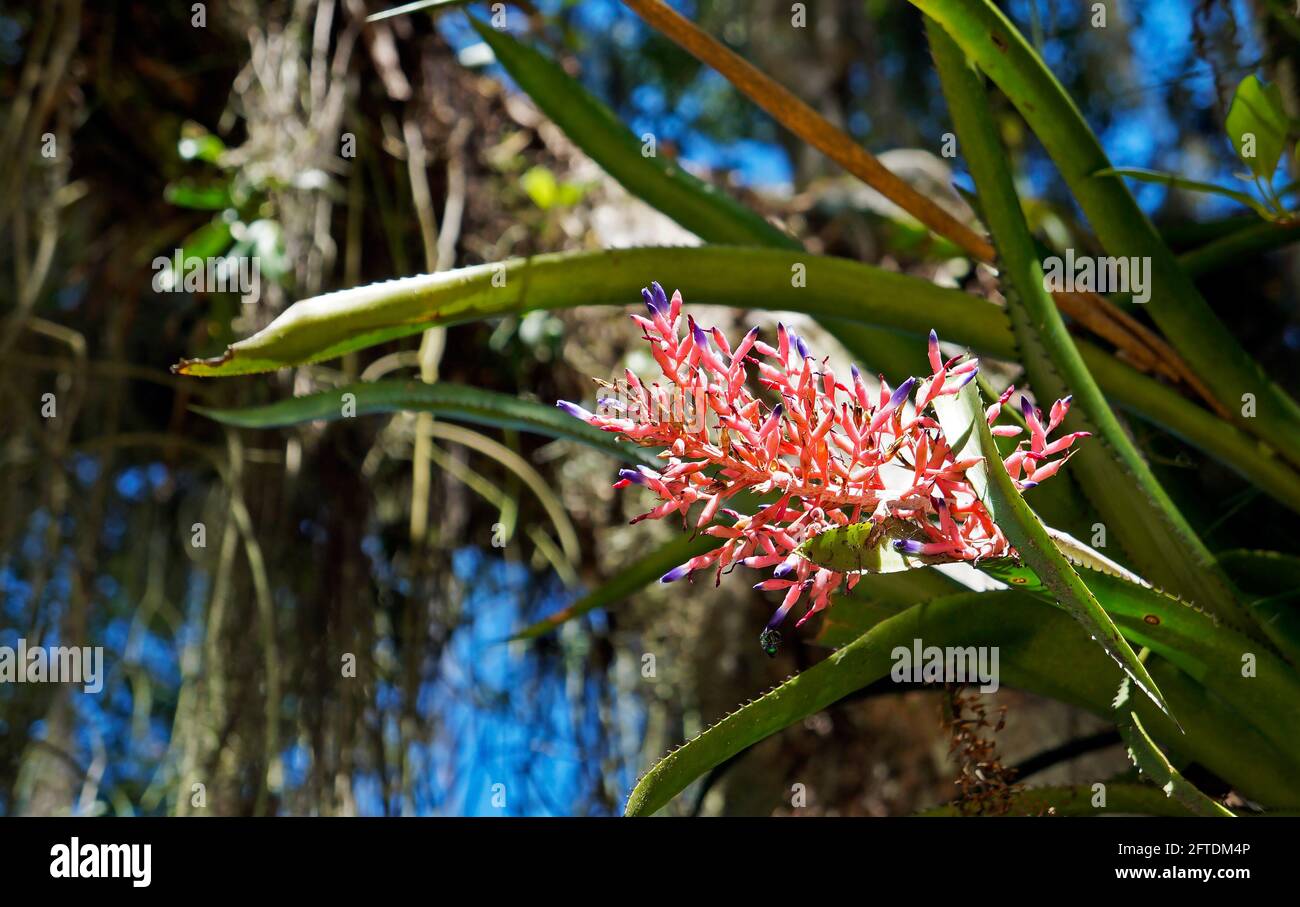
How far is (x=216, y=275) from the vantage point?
5.96 ft

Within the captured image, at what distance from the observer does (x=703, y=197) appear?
45.8 inches

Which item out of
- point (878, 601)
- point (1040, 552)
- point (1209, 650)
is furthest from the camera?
point (878, 601)

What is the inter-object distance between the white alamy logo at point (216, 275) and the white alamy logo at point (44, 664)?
610mm

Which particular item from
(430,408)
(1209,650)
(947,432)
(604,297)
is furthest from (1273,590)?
(430,408)

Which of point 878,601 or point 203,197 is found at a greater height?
point 203,197

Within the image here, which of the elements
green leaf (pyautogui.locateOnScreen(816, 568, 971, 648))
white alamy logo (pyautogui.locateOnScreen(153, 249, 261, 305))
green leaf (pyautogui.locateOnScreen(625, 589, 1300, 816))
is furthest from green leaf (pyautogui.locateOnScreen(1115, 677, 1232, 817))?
white alamy logo (pyautogui.locateOnScreen(153, 249, 261, 305))

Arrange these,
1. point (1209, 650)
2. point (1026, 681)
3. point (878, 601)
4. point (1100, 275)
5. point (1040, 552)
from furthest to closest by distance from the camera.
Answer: point (1100, 275), point (878, 601), point (1026, 681), point (1209, 650), point (1040, 552)

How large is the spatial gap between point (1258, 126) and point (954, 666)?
55cm

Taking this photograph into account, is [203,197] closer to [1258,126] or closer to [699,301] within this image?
[699,301]
